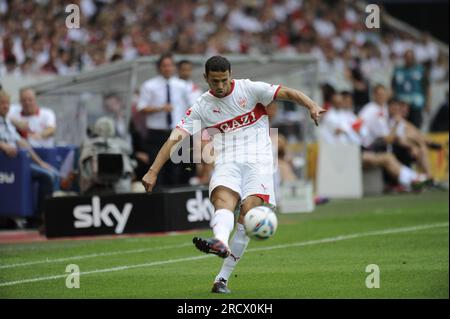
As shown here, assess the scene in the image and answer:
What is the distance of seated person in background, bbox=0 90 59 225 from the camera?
1631 centimetres

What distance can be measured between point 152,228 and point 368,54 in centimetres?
1752

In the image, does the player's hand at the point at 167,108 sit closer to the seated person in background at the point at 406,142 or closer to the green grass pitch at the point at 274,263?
the green grass pitch at the point at 274,263

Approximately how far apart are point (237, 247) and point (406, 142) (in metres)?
13.4

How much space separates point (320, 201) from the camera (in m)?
20.4

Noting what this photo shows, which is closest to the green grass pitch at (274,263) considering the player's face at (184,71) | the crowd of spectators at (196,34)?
the player's face at (184,71)

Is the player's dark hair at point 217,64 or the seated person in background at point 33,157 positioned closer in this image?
the player's dark hair at point 217,64

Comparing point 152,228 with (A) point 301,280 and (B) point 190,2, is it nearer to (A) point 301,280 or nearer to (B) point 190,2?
(A) point 301,280

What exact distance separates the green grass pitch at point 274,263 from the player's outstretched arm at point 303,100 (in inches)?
61.3

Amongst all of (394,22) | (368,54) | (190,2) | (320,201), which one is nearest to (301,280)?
(320,201)

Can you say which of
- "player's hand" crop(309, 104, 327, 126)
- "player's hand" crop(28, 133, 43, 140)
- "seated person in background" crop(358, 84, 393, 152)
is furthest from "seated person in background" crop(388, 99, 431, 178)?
"player's hand" crop(309, 104, 327, 126)

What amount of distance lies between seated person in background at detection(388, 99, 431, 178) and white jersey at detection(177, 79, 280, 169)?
12.9 metres

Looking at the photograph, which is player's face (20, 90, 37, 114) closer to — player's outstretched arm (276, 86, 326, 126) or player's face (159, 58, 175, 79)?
player's face (159, 58, 175, 79)

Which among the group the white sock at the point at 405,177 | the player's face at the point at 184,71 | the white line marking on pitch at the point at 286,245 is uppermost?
the player's face at the point at 184,71

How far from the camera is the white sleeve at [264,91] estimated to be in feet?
33.8
